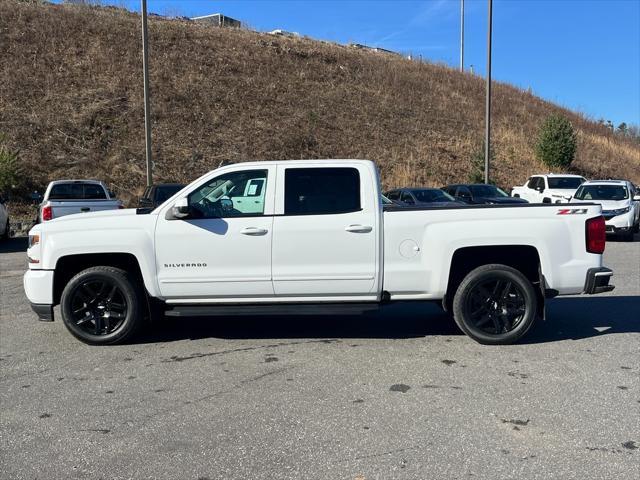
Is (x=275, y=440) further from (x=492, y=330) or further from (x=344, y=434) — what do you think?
(x=492, y=330)

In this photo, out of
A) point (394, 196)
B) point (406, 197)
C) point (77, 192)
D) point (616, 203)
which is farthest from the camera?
point (394, 196)

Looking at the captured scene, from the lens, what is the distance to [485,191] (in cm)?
2122

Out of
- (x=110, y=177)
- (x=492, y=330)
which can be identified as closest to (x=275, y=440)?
(x=492, y=330)

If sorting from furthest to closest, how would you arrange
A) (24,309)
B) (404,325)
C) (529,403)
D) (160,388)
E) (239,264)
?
(24,309) → (404,325) → (239,264) → (160,388) → (529,403)

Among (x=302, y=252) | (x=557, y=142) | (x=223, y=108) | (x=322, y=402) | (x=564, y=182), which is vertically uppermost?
(x=223, y=108)

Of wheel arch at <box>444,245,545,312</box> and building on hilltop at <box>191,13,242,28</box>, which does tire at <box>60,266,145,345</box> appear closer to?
wheel arch at <box>444,245,545,312</box>

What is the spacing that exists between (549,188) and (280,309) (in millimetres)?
17959

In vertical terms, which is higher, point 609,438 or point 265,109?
point 265,109

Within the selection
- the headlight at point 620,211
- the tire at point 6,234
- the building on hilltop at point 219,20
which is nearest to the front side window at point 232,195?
the tire at point 6,234

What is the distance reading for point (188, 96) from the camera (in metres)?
33.5

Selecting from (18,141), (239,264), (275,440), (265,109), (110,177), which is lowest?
(275,440)

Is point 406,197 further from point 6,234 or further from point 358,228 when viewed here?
point 358,228

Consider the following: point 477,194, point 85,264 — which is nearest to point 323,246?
point 85,264

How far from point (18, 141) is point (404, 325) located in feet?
83.9
